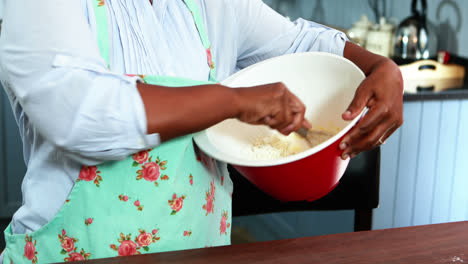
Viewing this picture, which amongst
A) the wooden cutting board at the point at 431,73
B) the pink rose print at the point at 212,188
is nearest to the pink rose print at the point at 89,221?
the pink rose print at the point at 212,188

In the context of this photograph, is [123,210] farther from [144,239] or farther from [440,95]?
[440,95]

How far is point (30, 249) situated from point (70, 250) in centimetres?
7

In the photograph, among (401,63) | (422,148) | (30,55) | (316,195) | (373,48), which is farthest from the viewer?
(373,48)

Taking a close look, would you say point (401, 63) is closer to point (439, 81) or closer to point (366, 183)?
point (439, 81)

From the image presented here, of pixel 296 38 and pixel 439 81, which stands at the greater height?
pixel 296 38

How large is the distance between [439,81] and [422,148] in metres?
0.41

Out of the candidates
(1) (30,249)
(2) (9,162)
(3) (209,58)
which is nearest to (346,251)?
(3) (209,58)

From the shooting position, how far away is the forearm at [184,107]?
726 millimetres

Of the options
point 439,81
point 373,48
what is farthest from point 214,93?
point 373,48

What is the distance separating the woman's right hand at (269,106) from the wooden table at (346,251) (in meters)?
0.20

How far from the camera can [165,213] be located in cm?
86

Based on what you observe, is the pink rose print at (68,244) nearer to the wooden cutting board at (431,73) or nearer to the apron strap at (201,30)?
the apron strap at (201,30)

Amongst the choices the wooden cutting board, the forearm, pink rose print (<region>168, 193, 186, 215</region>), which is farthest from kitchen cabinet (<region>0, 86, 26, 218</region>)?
the forearm

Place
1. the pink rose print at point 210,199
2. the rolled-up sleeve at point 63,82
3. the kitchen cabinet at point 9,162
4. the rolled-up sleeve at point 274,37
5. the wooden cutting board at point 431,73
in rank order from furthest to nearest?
the kitchen cabinet at point 9,162, the wooden cutting board at point 431,73, the rolled-up sleeve at point 274,37, the pink rose print at point 210,199, the rolled-up sleeve at point 63,82
